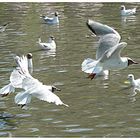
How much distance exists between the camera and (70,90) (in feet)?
48.2

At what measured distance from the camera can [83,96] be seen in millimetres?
14086

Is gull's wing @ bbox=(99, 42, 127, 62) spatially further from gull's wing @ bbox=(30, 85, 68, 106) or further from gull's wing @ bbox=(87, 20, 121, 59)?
gull's wing @ bbox=(30, 85, 68, 106)

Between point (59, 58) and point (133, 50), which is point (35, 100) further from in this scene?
point (133, 50)

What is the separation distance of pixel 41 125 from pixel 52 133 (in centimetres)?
60

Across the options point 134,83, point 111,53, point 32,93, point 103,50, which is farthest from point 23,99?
point 134,83

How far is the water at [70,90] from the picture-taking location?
1174 cm

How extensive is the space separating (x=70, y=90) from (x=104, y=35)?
6.57 feet

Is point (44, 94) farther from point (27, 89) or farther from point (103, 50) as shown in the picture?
point (103, 50)

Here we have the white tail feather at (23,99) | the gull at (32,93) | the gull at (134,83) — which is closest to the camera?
the gull at (32,93)

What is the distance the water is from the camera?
11.7 m

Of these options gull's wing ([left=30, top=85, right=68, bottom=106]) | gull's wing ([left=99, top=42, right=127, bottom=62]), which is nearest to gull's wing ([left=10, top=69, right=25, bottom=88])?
gull's wing ([left=30, top=85, right=68, bottom=106])

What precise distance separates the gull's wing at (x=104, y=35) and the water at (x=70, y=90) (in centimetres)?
123

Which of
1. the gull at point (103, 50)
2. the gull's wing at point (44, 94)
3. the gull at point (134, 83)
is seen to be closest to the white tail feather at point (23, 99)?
the gull's wing at point (44, 94)

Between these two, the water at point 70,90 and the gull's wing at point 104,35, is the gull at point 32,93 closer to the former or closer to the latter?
the water at point 70,90
